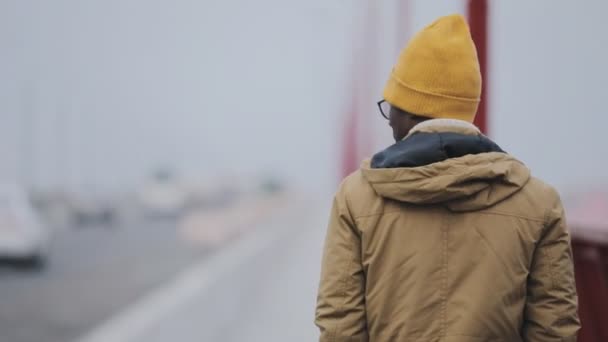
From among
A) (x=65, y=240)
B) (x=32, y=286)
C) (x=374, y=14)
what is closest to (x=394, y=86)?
(x=374, y=14)

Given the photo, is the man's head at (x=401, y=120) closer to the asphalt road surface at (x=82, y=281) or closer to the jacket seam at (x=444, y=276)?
the jacket seam at (x=444, y=276)

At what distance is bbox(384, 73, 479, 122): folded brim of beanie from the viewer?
2.64 m

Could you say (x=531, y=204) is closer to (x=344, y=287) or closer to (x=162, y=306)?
(x=344, y=287)

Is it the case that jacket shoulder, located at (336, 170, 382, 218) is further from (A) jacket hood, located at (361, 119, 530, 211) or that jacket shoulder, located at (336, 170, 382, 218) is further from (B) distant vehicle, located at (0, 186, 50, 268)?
(B) distant vehicle, located at (0, 186, 50, 268)

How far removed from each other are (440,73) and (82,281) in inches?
952

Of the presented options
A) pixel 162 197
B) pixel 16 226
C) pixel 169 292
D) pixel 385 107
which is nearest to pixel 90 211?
pixel 162 197

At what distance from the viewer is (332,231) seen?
2648 mm

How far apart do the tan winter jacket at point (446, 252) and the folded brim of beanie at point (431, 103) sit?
30mm

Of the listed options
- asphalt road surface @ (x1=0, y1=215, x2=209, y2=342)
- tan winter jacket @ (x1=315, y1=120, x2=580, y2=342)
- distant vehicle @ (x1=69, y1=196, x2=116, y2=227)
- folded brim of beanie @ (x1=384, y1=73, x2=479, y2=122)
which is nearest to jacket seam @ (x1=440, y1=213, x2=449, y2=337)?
tan winter jacket @ (x1=315, y1=120, x2=580, y2=342)

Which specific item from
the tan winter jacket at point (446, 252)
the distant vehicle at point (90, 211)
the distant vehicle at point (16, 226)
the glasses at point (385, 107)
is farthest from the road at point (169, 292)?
the distant vehicle at point (90, 211)

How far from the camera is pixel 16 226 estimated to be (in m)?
25.0

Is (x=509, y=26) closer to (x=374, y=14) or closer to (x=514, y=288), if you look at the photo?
(x=514, y=288)

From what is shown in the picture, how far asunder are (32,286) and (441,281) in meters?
22.3

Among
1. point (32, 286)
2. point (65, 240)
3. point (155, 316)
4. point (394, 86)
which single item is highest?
point (394, 86)
